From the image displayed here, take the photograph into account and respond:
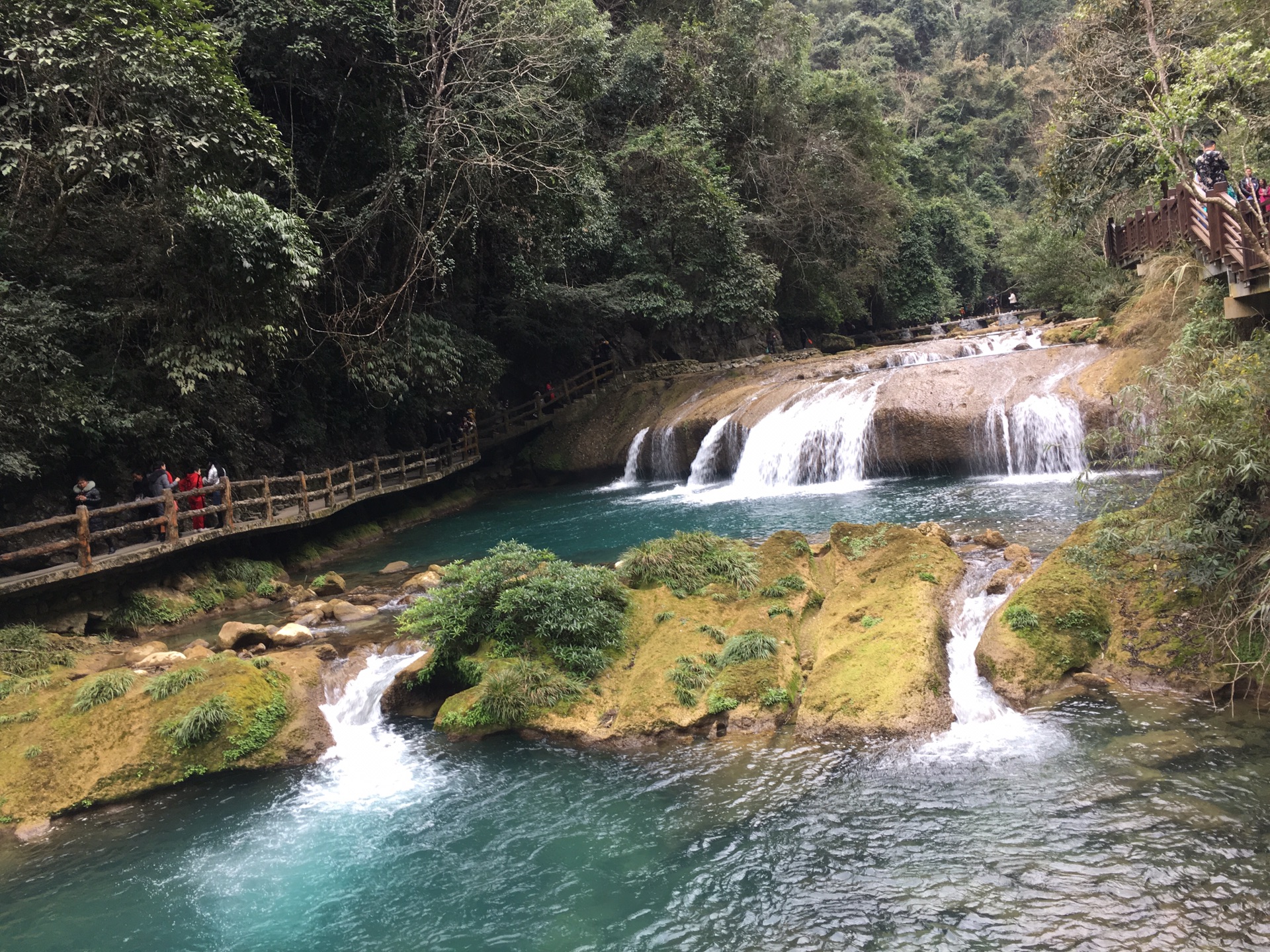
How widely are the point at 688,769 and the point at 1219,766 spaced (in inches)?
157

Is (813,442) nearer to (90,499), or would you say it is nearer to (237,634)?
(237,634)

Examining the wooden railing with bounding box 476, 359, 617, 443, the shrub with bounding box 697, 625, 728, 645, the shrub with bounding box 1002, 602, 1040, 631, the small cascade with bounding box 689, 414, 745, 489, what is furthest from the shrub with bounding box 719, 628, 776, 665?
the wooden railing with bounding box 476, 359, 617, 443

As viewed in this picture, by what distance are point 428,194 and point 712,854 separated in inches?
633

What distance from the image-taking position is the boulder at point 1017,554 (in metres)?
10.2

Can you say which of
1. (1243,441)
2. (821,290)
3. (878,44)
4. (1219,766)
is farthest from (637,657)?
(878,44)

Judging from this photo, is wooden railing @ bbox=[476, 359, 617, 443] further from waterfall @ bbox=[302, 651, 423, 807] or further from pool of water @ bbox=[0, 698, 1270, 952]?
pool of water @ bbox=[0, 698, 1270, 952]

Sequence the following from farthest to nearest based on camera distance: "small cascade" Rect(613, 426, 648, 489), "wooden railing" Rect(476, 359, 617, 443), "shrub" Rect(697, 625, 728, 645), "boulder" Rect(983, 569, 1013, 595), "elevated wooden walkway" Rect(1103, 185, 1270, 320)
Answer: "wooden railing" Rect(476, 359, 617, 443)
"small cascade" Rect(613, 426, 648, 489)
"boulder" Rect(983, 569, 1013, 595)
"elevated wooden walkway" Rect(1103, 185, 1270, 320)
"shrub" Rect(697, 625, 728, 645)

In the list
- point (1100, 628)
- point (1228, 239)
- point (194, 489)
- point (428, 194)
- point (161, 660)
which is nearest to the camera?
point (1100, 628)

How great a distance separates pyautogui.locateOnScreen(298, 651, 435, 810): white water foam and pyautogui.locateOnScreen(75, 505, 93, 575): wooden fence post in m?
4.81

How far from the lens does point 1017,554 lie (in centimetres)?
1043

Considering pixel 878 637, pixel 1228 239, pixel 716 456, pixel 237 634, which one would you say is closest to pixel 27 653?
pixel 237 634

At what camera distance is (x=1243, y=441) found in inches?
273

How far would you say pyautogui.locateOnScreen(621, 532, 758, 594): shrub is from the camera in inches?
392

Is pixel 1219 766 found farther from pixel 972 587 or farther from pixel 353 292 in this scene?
pixel 353 292
